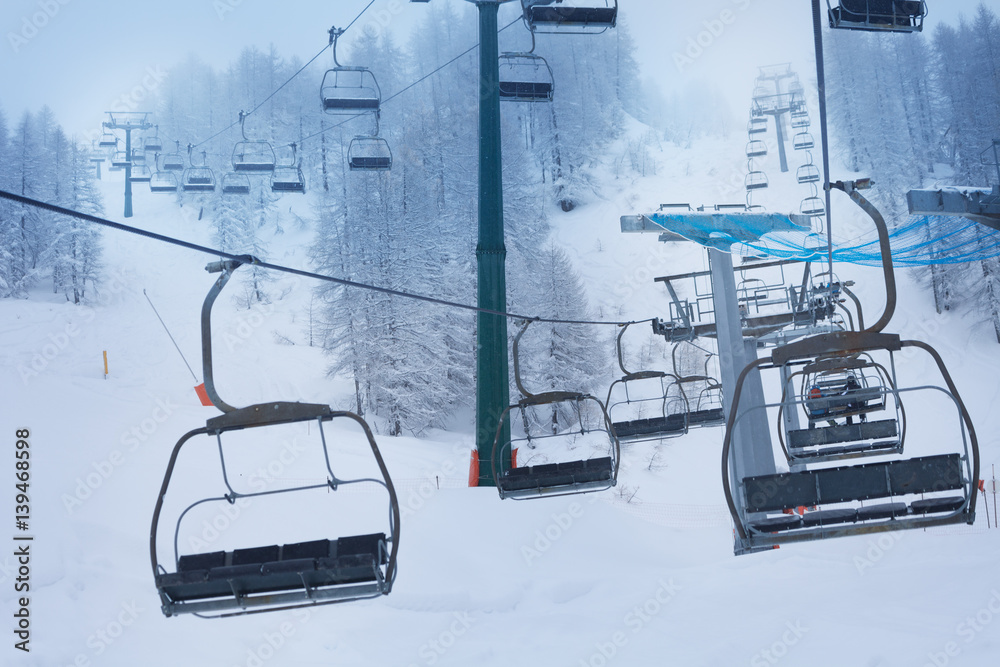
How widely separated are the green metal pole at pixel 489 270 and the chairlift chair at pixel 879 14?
5301 mm

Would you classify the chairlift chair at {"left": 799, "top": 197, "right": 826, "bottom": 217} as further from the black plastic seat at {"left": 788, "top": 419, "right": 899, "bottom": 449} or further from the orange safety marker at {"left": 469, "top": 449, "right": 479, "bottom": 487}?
A: the black plastic seat at {"left": 788, "top": 419, "right": 899, "bottom": 449}

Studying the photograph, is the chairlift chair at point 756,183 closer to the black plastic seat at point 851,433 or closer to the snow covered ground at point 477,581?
the snow covered ground at point 477,581

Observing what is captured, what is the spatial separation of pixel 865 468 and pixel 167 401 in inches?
878

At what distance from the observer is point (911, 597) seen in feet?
25.9

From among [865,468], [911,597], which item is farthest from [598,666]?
[865,468]

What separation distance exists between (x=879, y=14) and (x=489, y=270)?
18.8ft

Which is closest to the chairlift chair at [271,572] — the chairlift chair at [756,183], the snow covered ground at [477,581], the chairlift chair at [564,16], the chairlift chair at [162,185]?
the snow covered ground at [477,581]

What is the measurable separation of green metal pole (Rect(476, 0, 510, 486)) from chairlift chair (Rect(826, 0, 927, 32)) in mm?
5301

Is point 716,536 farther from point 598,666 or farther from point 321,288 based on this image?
point 321,288

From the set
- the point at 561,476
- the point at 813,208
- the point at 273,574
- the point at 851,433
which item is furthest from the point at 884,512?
the point at 813,208

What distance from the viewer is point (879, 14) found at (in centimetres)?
626

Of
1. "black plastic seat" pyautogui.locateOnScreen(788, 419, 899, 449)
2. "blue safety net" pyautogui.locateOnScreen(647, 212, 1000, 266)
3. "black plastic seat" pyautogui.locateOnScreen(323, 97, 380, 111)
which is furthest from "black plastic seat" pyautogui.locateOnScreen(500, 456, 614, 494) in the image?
"black plastic seat" pyautogui.locateOnScreen(323, 97, 380, 111)

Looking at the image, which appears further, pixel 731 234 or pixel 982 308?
pixel 982 308

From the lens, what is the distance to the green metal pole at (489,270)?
422 inches
